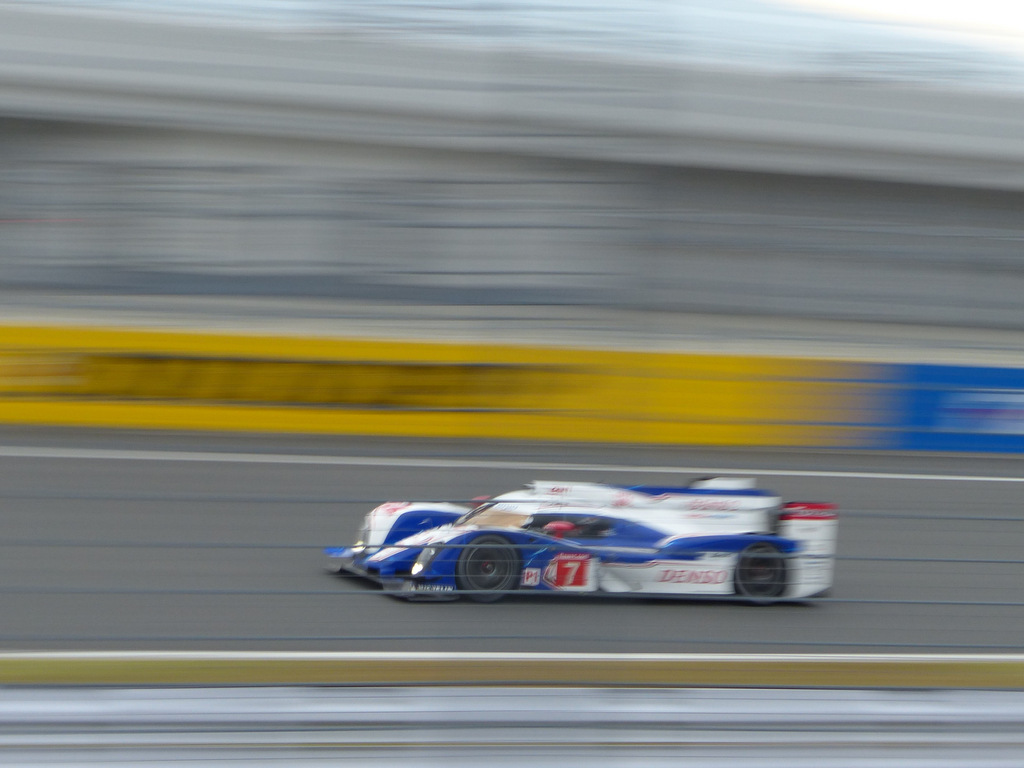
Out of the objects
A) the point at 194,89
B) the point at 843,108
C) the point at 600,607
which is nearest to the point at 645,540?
the point at 600,607

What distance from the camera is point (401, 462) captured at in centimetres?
163

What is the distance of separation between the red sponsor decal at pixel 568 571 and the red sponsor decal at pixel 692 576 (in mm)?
131

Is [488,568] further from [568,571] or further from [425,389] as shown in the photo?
[425,389]

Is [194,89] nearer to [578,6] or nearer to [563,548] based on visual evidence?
[578,6]

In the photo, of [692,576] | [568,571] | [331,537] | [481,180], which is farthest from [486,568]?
[481,180]

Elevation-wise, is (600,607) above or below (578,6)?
below

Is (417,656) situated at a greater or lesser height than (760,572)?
lesser

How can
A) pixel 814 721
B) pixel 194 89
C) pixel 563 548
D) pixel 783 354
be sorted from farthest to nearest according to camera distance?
pixel 814 721, pixel 563 548, pixel 783 354, pixel 194 89

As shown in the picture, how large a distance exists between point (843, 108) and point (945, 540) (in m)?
0.75

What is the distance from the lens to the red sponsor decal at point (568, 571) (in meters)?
1.69

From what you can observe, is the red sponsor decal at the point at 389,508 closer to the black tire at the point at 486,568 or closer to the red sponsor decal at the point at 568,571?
the black tire at the point at 486,568

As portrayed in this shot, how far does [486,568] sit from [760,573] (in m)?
0.50

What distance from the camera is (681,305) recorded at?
1541mm

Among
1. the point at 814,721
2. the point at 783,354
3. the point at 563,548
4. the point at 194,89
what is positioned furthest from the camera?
the point at 814,721
